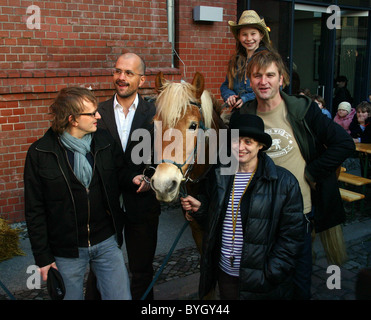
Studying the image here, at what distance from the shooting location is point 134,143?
329 cm

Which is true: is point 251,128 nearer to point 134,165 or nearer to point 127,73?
point 134,165

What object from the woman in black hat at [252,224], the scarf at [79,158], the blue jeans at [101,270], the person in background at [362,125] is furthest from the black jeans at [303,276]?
the person in background at [362,125]

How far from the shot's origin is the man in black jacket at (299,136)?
9.34 ft

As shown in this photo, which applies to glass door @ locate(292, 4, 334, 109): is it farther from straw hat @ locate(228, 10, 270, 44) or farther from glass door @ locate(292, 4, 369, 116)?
straw hat @ locate(228, 10, 270, 44)

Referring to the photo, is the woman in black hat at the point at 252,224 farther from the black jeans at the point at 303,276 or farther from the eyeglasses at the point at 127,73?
the eyeglasses at the point at 127,73

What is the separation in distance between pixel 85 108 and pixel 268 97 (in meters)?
1.32

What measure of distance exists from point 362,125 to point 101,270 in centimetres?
700

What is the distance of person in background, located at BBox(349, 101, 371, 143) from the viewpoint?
7.77 meters

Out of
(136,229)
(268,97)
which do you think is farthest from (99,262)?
(268,97)

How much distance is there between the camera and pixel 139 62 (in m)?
3.46

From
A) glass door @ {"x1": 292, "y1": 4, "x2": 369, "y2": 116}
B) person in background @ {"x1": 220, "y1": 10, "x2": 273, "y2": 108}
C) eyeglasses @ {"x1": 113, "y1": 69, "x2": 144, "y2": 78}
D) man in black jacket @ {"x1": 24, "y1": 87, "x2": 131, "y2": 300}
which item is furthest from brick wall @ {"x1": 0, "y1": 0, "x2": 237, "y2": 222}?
glass door @ {"x1": 292, "y1": 4, "x2": 369, "y2": 116}

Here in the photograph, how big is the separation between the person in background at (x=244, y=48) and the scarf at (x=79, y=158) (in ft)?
4.94

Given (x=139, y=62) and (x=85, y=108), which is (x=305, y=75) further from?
(x=85, y=108)

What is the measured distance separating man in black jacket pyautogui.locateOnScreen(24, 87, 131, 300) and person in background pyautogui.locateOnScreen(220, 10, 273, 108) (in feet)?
4.79
